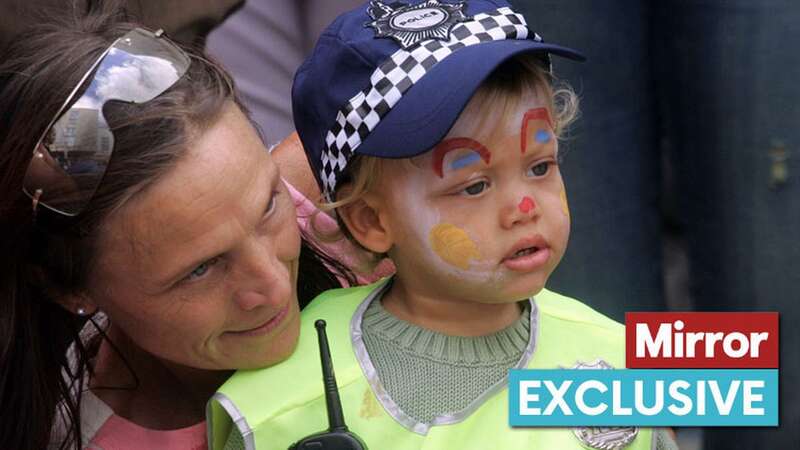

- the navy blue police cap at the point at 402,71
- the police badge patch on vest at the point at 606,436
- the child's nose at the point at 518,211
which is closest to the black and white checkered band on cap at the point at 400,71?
the navy blue police cap at the point at 402,71

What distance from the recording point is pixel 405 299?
2.08 meters

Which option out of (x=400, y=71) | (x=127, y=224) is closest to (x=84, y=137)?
(x=127, y=224)

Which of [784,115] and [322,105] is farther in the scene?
[784,115]

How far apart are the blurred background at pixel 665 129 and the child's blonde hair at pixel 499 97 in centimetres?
56

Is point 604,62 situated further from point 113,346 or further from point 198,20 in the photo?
point 113,346

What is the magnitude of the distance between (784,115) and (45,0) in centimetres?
133

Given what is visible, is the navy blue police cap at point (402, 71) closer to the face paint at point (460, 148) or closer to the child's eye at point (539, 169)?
the face paint at point (460, 148)

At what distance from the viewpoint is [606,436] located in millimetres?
1972

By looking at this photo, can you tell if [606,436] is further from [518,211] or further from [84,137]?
[84,137]

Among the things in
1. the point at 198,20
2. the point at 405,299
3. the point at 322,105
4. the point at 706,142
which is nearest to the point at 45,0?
the point at 198,20

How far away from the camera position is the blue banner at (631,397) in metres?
1.97

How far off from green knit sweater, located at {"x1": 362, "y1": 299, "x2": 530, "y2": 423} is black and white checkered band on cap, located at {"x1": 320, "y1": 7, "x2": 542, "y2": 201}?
0.26 metres

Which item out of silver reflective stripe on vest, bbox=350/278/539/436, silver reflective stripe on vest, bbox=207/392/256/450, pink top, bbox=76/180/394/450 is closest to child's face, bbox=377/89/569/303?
silver reflective stripe on vest, bbox=350/278/539/436

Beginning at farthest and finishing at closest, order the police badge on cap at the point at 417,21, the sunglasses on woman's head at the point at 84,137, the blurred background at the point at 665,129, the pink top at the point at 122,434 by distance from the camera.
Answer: the blurred background at the point at 665,129, the pink top at the point at 122,434, the police badge on cap at the point at 417,21, the sunglasses on woman's head at the point at 84,137
